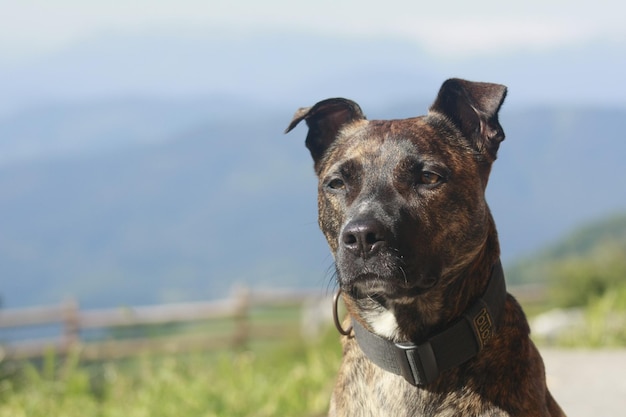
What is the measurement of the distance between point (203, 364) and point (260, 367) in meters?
0.75

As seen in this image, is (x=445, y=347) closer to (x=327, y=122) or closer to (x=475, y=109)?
(x=475, y=109)

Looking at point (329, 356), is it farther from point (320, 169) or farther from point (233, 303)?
point (233, 303)

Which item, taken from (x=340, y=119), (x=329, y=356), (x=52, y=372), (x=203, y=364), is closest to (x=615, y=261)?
(x=329, y=356)

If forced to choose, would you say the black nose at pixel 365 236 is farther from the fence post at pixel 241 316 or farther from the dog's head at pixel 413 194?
the fence post at pixel 241 316

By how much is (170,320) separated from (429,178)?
53.6 ft

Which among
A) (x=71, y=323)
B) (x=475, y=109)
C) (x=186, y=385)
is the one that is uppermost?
(x=475, y=109)

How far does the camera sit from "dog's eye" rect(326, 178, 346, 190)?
3.76 meters

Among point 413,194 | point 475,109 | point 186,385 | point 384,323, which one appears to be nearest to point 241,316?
point 186,385

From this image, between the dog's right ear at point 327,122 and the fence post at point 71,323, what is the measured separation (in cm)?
1539

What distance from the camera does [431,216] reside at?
139 inches

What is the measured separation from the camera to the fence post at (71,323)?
18719 mm

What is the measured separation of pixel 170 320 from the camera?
761 inches

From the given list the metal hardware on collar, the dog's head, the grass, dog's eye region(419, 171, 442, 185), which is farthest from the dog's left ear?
the grass

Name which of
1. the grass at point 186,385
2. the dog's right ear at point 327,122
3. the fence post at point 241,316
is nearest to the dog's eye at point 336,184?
the dog's right ear at point 327,122
